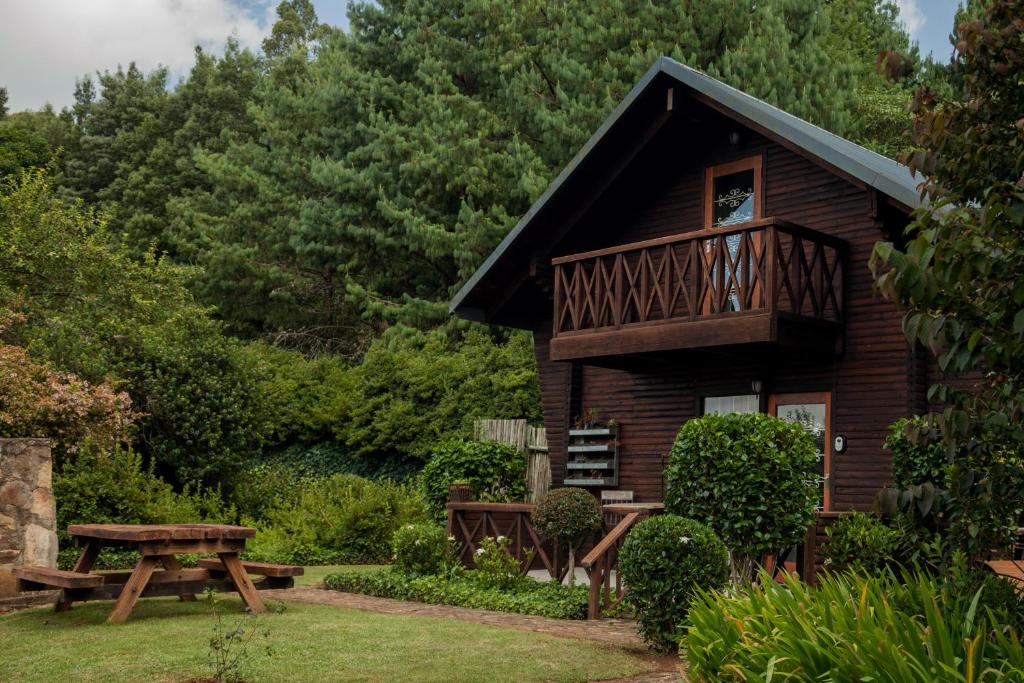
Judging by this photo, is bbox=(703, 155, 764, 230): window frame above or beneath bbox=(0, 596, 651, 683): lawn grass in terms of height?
above

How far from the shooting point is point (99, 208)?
131 feet

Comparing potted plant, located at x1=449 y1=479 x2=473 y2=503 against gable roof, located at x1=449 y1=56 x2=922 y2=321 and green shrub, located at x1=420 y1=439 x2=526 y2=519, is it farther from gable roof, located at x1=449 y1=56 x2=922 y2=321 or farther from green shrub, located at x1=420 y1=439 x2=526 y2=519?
gable roof, located at x1=449 y1=56 x2=922 y2=321

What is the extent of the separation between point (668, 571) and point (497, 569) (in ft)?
12.9

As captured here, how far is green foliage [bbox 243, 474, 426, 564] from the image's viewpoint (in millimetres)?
16875

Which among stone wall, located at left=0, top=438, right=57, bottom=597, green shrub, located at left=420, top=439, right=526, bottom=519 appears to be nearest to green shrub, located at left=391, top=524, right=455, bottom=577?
green shrub, located at left=420, top=439, right=526, bottom=519

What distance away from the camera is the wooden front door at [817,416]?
46.4 feet

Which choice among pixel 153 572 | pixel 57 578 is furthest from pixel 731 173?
pixel 57 578

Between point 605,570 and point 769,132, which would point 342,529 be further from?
point 769,132

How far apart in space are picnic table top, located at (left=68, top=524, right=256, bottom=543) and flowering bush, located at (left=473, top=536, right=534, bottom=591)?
346cm

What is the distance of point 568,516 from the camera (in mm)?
12398

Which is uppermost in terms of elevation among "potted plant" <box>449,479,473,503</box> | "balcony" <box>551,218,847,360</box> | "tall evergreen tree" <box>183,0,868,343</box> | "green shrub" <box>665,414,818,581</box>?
"tall evergreen tree" <box>183,0,868,343</box>

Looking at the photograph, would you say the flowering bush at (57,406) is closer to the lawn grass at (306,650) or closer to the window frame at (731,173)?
the lawn grass at (306,650)

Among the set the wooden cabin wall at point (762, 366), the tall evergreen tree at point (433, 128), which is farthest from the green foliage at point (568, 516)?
the tall evergreen tree at point (433, 128)

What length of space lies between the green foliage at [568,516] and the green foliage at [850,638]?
245 inches
